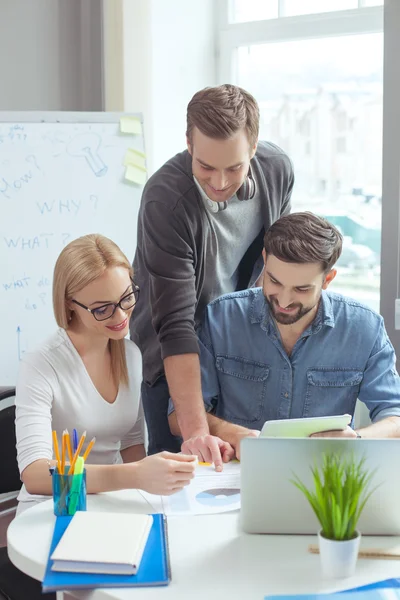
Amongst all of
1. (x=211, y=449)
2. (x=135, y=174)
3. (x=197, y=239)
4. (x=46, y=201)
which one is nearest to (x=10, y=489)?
(x=211, y=449)

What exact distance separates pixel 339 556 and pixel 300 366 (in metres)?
0.78

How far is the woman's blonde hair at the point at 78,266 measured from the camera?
1.71 m

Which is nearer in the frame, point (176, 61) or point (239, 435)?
point (239, 435)

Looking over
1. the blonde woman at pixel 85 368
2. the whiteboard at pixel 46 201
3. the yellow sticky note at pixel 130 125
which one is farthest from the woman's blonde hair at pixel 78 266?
the yellow sticky note at pixel 130 125

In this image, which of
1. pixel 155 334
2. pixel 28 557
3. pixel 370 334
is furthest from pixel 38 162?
pixel 28 557

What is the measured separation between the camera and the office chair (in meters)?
1.54

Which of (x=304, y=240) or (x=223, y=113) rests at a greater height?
(x=223, y=113)

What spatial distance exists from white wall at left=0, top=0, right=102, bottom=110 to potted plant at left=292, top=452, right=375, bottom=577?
240cm

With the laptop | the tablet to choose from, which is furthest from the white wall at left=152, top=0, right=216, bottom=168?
the laptop

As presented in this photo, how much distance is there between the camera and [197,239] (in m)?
1.97

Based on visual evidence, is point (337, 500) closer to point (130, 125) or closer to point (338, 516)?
point (338, 516)

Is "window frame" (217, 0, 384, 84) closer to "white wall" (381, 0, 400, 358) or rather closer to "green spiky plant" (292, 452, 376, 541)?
"white wall" (381, 0, 400, 358)

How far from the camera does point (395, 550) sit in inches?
48.8

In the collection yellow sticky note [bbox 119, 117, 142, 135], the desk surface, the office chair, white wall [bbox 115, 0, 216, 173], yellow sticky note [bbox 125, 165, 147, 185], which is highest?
white wall [bbox 115, 0, 216, 173]
